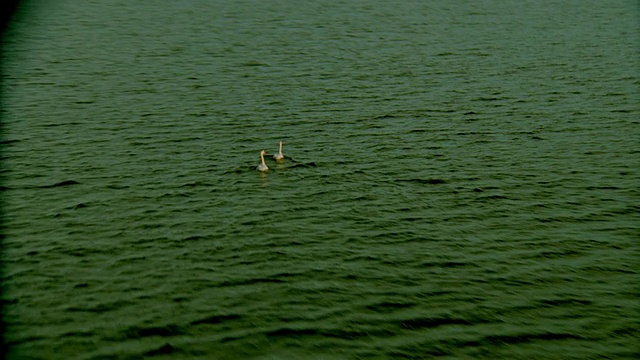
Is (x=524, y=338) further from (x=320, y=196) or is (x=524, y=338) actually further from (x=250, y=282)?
(x=320, y=196)

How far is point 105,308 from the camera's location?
19312mm

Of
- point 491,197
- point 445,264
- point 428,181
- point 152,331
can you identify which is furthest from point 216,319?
point 491,197

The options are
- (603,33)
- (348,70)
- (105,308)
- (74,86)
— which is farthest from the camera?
(603,33)

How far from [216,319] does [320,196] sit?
904 cm

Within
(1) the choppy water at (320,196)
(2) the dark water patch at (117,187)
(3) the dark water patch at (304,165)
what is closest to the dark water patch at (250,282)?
(1) the choppy water at (320,196)

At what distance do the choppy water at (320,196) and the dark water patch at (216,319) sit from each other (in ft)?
0.31

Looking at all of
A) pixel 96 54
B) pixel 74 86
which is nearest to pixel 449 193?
pixel 74 86

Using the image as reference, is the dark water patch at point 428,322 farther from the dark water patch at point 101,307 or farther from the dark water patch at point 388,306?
the dark water patch at point 101,307

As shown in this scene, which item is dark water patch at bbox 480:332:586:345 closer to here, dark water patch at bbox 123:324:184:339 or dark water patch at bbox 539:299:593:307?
dark water patch at bbox 539:299:593:307

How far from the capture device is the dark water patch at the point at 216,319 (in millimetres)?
18766

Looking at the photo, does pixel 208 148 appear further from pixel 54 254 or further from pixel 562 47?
pixel 562 47

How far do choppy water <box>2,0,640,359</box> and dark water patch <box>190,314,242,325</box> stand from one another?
9 cm

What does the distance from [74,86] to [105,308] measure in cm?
2313

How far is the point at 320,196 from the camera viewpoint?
26906mm
